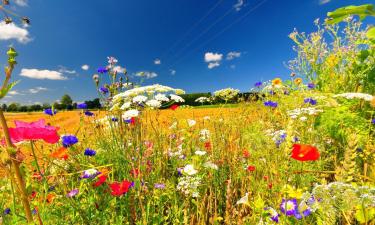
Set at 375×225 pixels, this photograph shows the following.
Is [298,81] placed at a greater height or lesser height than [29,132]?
greater

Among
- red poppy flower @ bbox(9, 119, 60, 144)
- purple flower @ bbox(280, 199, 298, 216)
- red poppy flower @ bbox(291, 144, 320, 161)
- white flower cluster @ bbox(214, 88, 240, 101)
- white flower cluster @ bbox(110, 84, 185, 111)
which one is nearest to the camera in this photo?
red poppy flower @ bbox(9, 119, 60, 144)

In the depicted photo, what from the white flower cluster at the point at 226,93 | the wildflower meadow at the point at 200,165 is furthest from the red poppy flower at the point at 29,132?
the white flower cluster at the point at 226,93

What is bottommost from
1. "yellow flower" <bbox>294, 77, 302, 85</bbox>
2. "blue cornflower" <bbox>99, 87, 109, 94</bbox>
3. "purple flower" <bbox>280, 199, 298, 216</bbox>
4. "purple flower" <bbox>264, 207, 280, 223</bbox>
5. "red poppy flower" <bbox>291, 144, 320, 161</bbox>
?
"purple flower" <bbox>264, 207, 280, 223</bbox>

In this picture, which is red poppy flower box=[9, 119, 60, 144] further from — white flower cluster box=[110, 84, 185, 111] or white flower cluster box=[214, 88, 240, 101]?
white flower cluster box=[214, 88, 240, 101]

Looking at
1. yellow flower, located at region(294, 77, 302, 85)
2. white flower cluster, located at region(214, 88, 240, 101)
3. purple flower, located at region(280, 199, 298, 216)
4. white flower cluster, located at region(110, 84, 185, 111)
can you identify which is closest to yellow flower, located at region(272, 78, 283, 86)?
yellow flower, located at region(294, 77, 302, 85)

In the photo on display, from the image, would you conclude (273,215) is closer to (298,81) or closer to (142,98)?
(142,98)

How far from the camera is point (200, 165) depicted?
2.55 meters

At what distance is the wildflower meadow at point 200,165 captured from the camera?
1.33 m

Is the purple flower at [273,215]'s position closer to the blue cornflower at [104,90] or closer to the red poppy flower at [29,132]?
the red poppy flower at [29,132]

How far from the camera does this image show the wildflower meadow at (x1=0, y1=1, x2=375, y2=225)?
4.35 ft

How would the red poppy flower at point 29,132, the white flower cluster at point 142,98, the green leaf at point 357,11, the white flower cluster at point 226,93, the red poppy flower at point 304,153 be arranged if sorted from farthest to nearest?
the white flower cluster at point 226,93, the white flower cluster at point 142,98, the green leaf at point 357,11, the red poppy flower at point 304,153, the red poppy flower at point 29,132

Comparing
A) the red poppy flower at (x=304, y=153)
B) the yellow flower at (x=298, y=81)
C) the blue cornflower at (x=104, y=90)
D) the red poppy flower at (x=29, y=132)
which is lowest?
the red poppy flower at (x=304, y=153)

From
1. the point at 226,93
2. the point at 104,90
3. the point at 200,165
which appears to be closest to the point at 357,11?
the point at 200,165

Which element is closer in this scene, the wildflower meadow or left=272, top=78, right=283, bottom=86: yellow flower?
the wildflower meadow
